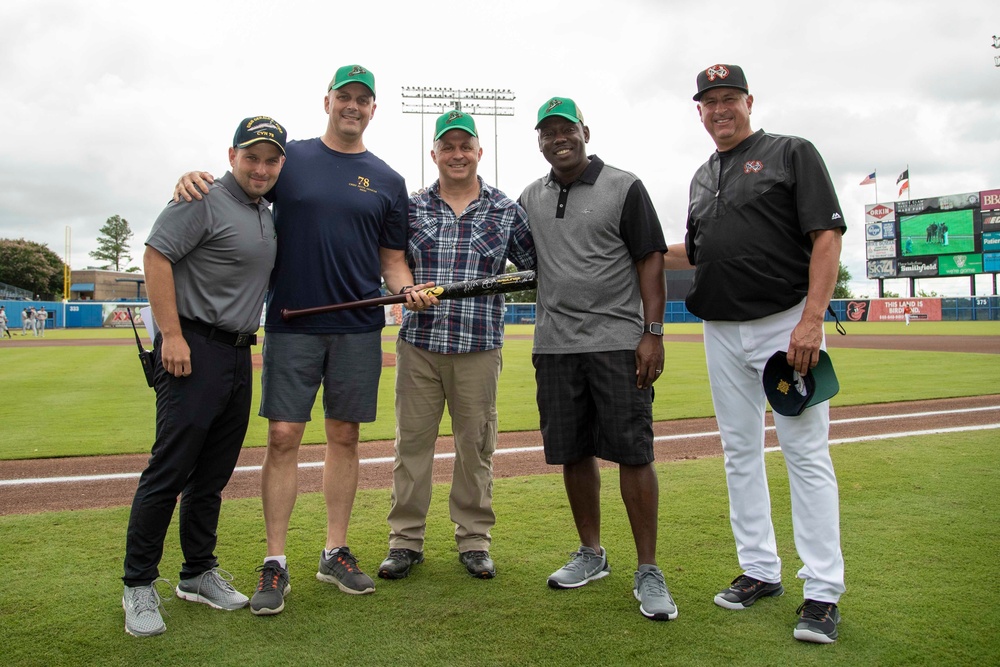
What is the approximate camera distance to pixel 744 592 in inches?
127

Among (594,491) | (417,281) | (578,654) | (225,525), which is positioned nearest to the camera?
(578,654)

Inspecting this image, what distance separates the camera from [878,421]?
8180 mm

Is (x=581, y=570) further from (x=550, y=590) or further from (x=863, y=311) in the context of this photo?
(x=863, y=311)

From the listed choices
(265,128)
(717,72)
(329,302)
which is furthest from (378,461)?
(717,72)

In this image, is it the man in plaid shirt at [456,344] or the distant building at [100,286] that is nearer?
the man in plaid shirt at [456,344]

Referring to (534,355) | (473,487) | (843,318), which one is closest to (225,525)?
(473,487)

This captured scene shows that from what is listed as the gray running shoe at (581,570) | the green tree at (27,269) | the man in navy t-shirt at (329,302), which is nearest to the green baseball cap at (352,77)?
the man in navy t-shirt at (329,302)

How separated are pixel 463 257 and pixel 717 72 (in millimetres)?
1553

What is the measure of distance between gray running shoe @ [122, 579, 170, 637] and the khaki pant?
1.19 metres

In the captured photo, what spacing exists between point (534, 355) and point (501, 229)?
0.71m

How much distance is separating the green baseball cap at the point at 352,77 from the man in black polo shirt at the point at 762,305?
5.48 ft

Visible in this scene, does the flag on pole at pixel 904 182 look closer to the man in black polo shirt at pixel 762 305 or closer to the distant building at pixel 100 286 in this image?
the man in black polo shirt at pixel 762 305

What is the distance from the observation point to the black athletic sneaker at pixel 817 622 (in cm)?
282

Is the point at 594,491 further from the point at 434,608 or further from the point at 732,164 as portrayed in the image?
the point at 732,164
